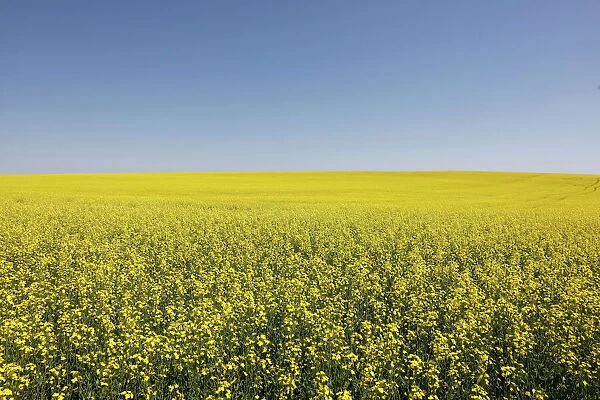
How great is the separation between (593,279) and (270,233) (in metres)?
11.6

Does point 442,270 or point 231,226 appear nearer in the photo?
point 442,270

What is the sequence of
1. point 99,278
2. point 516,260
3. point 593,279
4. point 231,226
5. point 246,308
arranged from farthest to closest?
1. point 231,226
2. point 516,260
3. point 593,279
4. point 99,278
5. point 246,308

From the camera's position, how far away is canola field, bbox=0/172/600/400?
553cm

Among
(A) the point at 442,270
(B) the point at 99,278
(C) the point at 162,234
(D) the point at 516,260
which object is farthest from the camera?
(C) the point at 162,234

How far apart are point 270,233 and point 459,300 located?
9.69m

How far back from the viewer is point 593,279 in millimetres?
10367

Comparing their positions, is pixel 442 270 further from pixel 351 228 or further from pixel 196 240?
pixel 196 240

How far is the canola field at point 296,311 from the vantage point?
18.1 feet

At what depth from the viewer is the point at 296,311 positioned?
25.4 feet

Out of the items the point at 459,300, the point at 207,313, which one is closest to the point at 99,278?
the point at 207,313

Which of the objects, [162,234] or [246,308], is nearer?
[246,308]

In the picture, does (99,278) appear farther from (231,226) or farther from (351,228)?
(351,228)

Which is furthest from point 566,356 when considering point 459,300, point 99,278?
point 99,278

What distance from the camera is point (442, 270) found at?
36.2 feet
